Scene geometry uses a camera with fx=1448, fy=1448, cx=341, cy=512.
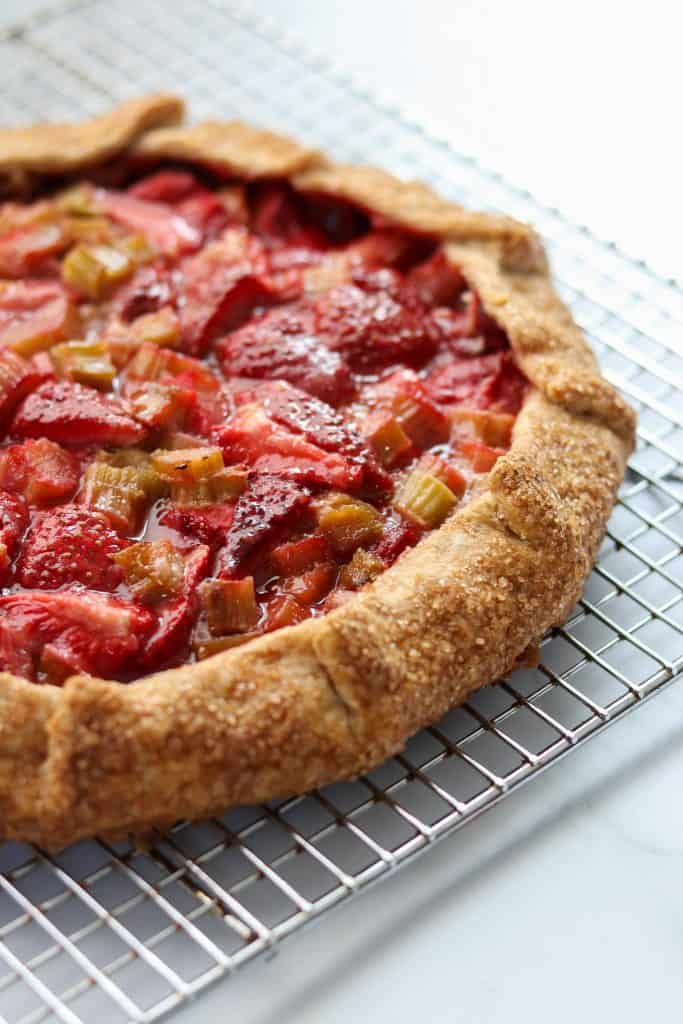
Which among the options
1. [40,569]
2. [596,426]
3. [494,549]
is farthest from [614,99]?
[40,569]

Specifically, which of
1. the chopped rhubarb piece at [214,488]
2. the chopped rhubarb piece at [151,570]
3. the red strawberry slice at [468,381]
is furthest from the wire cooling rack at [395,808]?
the chopped rhubarb piece at [214,488]

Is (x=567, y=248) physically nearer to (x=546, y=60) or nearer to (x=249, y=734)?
(x=546, y=60)

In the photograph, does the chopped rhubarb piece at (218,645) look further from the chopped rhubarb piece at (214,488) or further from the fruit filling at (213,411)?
the chopped rhubarb piece at (214,488)

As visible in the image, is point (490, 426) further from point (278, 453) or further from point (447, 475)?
point (278, 453)

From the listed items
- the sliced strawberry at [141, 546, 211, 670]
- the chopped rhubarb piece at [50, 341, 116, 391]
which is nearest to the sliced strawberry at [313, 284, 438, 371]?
the chopped rhubarb piece at [50, 341, 116, 391]

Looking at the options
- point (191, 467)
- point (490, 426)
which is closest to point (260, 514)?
point (191, 467)
